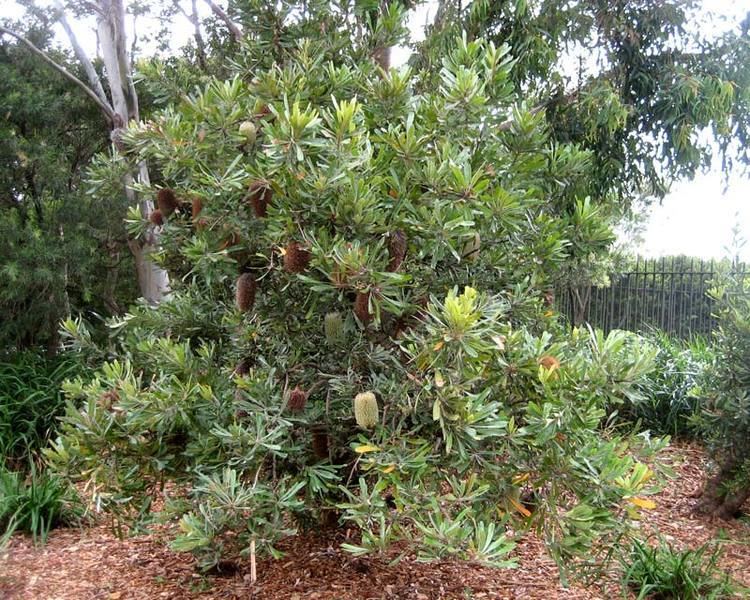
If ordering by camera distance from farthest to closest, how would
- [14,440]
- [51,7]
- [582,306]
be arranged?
[582,306], [51,7], [14,440]

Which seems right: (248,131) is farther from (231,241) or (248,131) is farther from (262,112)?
(231,241)

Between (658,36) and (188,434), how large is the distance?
6.39m

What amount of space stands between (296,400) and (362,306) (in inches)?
22.2

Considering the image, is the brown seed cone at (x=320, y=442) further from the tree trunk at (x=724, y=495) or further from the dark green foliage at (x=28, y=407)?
the dark green foliage at (x=28, y=407)

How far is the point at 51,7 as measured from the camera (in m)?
9.16

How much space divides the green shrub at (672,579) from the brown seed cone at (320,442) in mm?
1767

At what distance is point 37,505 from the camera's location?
498 centimetres

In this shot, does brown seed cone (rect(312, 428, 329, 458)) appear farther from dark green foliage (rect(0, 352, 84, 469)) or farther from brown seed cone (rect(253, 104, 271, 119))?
dark green foliage (rect(0, 352, 84, 469))

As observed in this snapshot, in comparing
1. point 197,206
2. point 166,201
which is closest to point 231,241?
point 197,206

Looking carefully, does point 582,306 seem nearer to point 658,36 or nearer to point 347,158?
point 658,36

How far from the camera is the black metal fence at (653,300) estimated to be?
10359 millimetres

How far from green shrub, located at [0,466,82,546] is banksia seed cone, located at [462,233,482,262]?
131 inches

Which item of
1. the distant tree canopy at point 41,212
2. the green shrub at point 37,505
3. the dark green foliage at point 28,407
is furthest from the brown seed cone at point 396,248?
the distant tree canopy at point 41,212

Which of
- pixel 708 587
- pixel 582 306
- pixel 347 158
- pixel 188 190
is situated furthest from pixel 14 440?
pixel 582 306
